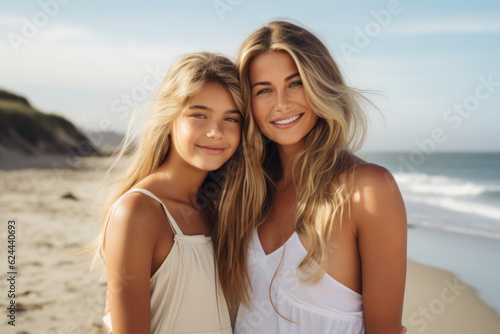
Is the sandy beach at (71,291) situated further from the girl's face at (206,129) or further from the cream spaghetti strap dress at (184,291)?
the cream spaghetti strap dress at (184,291)

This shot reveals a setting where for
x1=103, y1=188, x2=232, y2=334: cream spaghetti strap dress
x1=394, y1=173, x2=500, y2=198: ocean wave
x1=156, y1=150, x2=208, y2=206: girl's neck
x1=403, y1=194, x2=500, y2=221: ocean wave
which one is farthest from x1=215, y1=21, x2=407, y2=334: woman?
x1=394, y1=173, x2=500, y2=198: ocean wave

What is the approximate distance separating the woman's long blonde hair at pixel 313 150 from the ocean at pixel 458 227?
391 millimetres

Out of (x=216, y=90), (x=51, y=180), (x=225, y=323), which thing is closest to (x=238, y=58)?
(x=216, y=90)

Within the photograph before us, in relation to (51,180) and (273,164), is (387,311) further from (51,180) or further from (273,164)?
(51,180)

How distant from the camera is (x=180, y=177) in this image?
272cm

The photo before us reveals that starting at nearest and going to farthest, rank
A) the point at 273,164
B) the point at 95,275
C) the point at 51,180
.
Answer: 1. the point at 273,164
2. the point at 95,275
3. the point at 51,180

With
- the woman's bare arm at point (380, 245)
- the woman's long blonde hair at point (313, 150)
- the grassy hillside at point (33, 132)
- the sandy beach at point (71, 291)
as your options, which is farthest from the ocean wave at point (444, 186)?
the woman's bare arm at point (380, 245)

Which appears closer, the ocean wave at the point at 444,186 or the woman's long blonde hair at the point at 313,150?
the woman's long blonde hair at the point at 313,150

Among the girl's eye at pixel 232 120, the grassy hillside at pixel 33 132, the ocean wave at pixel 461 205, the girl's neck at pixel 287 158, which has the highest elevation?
the girl's eye at pixel 232 120

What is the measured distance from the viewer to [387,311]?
232 centimetres

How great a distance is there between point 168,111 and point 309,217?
1.02 m

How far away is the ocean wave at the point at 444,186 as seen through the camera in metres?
17.3

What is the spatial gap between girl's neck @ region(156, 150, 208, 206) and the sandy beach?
105cm

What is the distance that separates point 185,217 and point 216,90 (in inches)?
30.2
